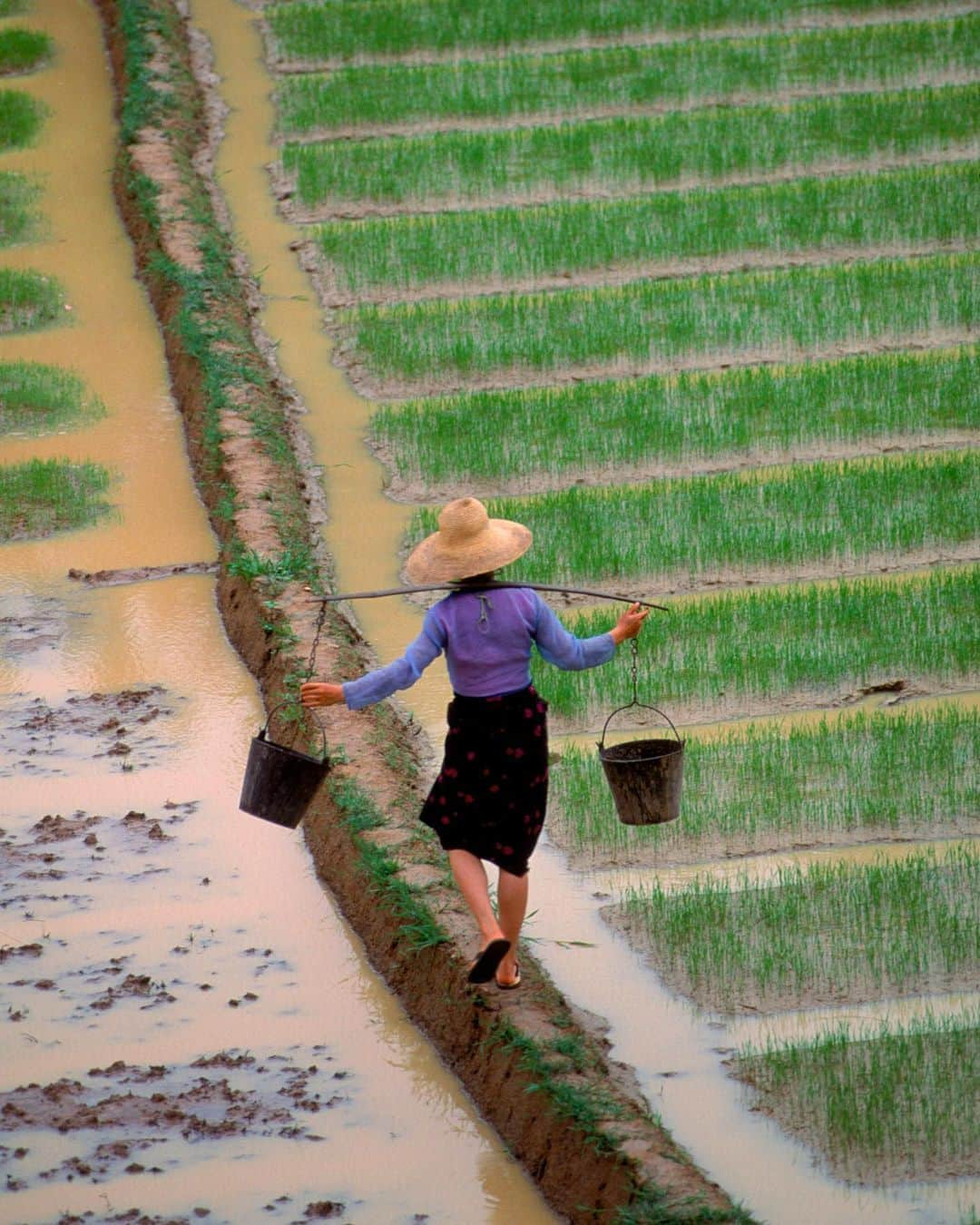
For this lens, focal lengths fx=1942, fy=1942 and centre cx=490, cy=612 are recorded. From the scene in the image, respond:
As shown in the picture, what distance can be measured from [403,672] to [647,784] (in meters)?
0.83

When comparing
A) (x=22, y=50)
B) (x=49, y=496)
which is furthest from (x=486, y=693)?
(x=22, y=50)

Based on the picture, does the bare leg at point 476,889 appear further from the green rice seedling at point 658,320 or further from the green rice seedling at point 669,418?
the green rice seedling at point 658,320

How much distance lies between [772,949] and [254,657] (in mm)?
2602

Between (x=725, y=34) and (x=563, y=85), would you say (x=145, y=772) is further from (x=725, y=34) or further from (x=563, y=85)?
(x=725, y=34)

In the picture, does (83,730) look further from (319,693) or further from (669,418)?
(669,418)

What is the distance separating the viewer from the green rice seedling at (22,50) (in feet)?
43.4

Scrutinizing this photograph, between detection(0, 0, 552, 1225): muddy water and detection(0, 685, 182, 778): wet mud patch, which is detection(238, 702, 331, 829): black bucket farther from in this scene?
detection(0, 685, 182, 778): wet mud patch

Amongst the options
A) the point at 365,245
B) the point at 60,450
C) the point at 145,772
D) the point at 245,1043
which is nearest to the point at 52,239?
the point at 365,245

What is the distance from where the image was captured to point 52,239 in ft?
36.2

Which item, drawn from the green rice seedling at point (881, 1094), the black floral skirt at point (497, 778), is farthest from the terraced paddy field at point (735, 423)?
the black floral skirt at point (497, 778)

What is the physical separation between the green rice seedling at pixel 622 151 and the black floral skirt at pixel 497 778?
7.11m

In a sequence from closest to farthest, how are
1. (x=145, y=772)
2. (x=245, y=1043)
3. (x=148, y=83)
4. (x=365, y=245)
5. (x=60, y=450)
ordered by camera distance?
(x=245, y=1043) → (x=145, y=772) → (x=60, y=450) → (x=365, y=245) → (x=148, y=83)

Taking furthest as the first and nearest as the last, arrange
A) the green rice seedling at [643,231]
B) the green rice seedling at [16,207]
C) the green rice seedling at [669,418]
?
1. the green rice seedling at [16,207]
2. the green rice seedling at [643,231]
3. the green rice seedling at [669,418]

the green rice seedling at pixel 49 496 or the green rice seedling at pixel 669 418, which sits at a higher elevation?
the green rice seedling at pixel 49 496
